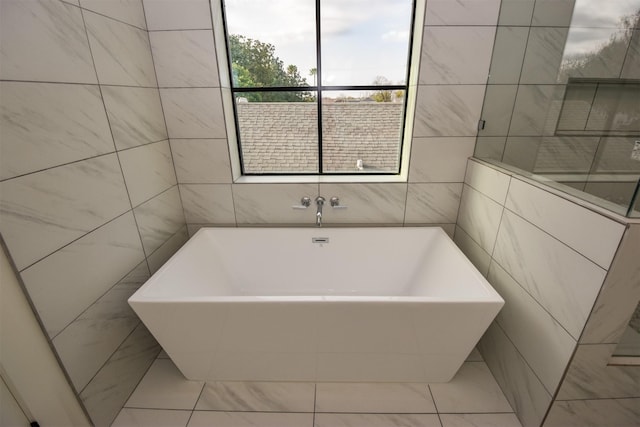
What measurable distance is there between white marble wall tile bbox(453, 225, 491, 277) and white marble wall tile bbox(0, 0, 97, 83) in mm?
2223

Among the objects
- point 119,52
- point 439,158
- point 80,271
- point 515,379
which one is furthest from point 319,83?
point 515,379

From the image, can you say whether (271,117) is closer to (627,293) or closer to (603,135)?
(603,135)

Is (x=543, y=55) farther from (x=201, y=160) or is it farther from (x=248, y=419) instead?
(x=248, y=419)

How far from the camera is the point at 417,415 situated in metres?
1.34

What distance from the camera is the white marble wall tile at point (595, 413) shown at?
1.14 meters

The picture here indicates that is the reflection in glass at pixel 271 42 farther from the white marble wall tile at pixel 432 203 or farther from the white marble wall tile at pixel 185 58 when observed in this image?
the white marble wall tile at pixel 432 203

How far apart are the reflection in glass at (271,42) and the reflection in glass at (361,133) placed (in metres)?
0.30

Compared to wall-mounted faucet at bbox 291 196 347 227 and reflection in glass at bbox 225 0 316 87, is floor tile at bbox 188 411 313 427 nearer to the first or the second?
wall-mounted faucet at bbox 291 196 347 227

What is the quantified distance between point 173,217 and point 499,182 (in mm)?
2050

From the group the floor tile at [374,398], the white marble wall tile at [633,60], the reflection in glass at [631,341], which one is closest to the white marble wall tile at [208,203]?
the floor tile at [374,398]

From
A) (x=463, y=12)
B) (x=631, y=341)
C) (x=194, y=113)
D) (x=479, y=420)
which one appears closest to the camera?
(x=631, y=341)

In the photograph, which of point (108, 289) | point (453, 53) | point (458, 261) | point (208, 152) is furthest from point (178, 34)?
point (458, 261)

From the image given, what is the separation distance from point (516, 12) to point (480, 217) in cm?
116

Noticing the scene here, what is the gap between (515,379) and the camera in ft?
4.43
